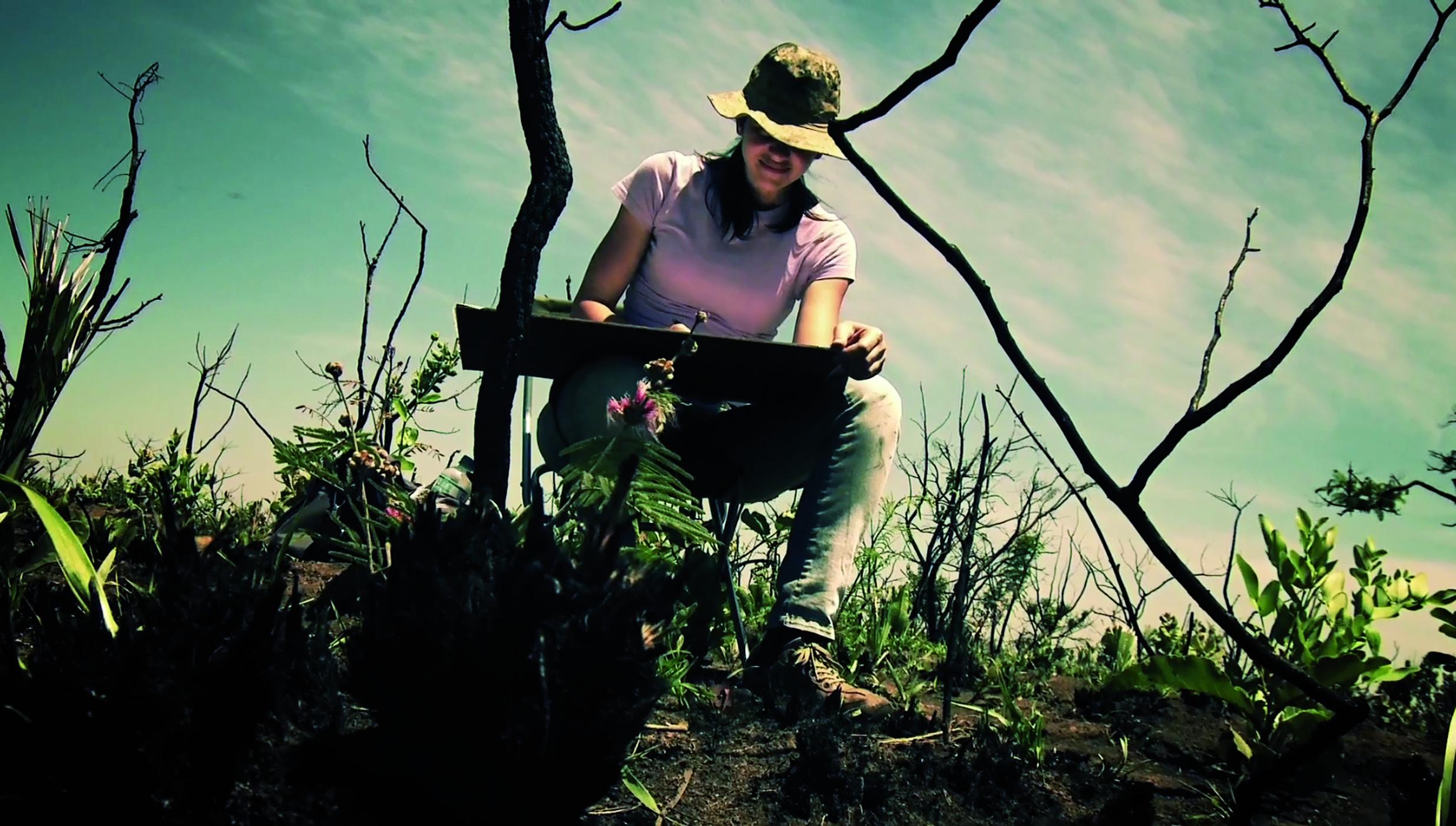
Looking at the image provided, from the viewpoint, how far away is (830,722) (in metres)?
2.36

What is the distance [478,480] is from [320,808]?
111 centimetres

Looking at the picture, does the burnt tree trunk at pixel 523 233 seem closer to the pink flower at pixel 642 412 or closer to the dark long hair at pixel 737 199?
the pink flower at pixel 642 412

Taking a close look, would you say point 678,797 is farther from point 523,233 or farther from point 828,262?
point 828,262

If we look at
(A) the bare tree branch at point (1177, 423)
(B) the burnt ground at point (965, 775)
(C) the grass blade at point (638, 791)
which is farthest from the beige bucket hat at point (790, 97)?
(A) the bare tree branch at point (1177, 423)

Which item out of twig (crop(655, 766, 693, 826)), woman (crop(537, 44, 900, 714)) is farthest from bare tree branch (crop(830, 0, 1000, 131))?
woman (crop(537, 44, 900, 714))

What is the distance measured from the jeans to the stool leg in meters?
0.06

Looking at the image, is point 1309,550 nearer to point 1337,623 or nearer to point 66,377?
point 1337,623

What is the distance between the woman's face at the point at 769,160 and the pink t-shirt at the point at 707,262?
0.14m

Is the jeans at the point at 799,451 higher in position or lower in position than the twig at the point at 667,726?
higher

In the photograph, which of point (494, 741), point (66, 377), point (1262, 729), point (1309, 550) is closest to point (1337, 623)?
point (1309, 550)

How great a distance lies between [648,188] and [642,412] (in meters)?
1.26

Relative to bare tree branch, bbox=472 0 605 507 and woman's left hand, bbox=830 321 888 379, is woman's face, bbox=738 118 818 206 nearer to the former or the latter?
woman's left hand, bbox=830 321 888 379

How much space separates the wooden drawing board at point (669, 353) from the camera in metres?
2.46

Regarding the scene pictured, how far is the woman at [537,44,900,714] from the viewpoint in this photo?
9.18ft
